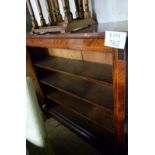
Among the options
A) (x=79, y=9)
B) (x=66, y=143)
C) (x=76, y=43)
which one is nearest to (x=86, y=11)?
(x=79, y=9)

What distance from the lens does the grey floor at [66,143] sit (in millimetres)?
1553

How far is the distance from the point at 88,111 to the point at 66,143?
471mm

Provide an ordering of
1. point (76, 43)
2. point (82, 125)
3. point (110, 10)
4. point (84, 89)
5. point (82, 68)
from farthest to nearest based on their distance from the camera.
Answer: point (82, 125) → point (84, 89) → point (82, 68) → point (110, 10) → point (76, 43)

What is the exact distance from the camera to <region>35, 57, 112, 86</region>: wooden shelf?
43.9 inches

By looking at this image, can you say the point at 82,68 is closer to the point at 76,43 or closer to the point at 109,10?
the point at 76,43

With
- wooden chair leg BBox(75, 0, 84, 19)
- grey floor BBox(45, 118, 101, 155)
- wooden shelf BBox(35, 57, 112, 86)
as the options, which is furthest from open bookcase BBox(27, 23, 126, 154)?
wooden chair leg BBox(75, 0, 84, 19)

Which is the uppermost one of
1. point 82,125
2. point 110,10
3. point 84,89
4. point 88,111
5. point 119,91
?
point 110,10

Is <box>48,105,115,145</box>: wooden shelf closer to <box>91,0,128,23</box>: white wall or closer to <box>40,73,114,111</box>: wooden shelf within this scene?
<box>40,73,114,111</box>: wooden shelf

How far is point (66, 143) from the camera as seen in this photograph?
1688 mm

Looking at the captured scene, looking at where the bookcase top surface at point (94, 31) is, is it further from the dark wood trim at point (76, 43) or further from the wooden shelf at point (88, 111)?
the wooden shelf at point (88, 111)

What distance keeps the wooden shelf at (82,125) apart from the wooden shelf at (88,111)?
177mm
